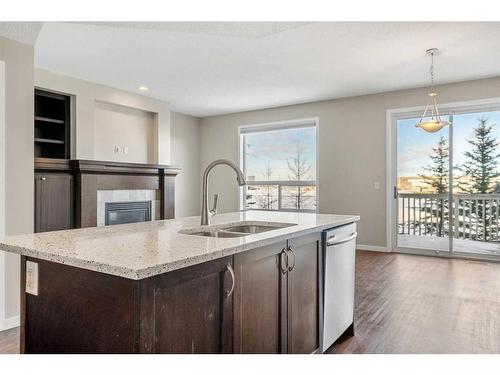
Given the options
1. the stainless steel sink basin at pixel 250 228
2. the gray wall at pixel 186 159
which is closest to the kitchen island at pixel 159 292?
the stainless steel sink basin at pixel 250 228

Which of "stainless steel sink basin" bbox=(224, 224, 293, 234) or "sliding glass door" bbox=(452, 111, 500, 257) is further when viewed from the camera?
"sliding glass door" bbox=(452, 111, 500, 257)

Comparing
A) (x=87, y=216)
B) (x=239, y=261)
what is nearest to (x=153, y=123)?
(x=87, y=216)

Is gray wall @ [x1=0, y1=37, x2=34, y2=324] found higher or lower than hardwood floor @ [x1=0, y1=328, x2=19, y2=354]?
higher

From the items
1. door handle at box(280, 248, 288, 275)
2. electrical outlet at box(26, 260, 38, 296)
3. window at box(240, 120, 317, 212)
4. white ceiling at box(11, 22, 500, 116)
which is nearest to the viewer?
electrical outlet at box(26, 260, 38, 296)

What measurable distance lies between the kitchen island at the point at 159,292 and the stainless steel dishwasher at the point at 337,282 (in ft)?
0.97

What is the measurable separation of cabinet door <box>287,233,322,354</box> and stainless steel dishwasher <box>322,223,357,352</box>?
0.08 meters

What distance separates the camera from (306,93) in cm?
577

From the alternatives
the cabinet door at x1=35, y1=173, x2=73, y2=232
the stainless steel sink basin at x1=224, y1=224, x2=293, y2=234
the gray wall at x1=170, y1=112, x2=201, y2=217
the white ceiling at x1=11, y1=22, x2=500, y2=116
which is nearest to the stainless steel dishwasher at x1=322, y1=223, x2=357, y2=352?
the stainless steel sink basin at x1=224, y1=224, x2=293, y2=234

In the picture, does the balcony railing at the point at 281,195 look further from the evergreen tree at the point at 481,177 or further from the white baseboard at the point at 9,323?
the white baseboard at the point at 9,323

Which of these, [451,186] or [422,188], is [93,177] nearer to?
[422,188]

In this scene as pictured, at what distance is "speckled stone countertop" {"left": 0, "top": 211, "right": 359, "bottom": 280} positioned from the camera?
3.67ft

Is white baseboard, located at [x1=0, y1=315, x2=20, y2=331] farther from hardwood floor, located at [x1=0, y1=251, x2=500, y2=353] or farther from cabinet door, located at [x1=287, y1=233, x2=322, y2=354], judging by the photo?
cabinet door, located at [x1=287, y1=233, x2=322, y2=354]
